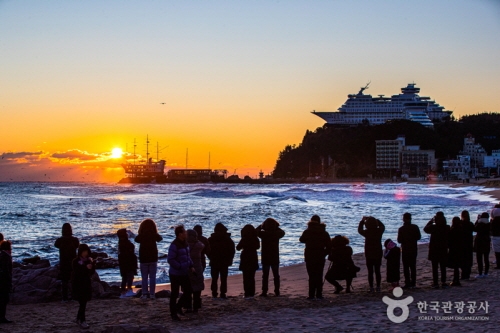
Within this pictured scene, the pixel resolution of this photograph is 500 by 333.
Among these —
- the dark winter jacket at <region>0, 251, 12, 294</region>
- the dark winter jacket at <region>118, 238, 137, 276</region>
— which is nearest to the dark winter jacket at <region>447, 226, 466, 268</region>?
the dark winter jacket at <region>118, 238, 137, 276</region>

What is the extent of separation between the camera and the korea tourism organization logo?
8.20 meters

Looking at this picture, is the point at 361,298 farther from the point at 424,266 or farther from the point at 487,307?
the point at 424,266

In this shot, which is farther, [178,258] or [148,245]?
[148,245]

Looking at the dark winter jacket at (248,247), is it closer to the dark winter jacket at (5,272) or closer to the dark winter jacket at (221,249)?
the dark winter jacket at (221,249)

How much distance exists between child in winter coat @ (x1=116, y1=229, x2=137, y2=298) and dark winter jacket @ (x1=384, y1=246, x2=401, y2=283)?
4419mm

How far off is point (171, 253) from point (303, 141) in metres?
183

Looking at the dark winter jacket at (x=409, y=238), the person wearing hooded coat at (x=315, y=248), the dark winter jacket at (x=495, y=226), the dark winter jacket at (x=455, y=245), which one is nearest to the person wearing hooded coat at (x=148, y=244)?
the person wearing hooded coat at (x=315, y=248)

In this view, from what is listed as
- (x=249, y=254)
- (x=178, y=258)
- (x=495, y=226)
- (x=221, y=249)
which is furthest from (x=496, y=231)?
(x=178, y=258)

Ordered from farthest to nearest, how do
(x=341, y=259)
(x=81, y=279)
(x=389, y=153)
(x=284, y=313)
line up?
1. (x=389, y=153)
2. (x=341, y=259)
3. (x=284, y=313)
4. (x=81, y=279)

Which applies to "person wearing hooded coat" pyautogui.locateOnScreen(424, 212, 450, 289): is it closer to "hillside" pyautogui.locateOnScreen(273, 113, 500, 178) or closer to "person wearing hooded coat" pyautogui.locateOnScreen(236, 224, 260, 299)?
"person wearing hooded coat" pyautogui.locateOnScreen(236, 224, 260, 299)

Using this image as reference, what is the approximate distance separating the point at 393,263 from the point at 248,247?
2.51 metres

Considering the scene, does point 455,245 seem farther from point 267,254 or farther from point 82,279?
point 82,279

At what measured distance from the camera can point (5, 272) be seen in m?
8.77

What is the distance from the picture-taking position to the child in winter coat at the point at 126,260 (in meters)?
10.9
